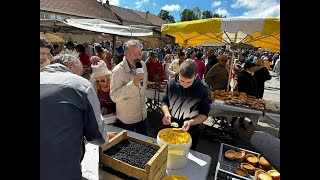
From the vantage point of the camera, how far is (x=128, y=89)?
7.66 ft

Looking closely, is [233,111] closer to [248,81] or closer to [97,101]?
[248,81]

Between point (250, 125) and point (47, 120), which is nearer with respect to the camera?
point (47, 120)

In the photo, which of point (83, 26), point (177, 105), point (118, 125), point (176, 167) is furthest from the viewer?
point (83, 26)

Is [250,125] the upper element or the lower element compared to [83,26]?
lower

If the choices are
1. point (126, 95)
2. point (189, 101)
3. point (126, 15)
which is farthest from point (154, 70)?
point (126, 15)

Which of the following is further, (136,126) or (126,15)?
(126,15)

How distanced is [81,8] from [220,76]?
1181 inches

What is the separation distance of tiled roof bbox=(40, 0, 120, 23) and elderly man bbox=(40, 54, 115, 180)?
2707cm

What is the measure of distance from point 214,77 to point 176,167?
3.84 metres

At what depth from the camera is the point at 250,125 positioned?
17.9 ft
